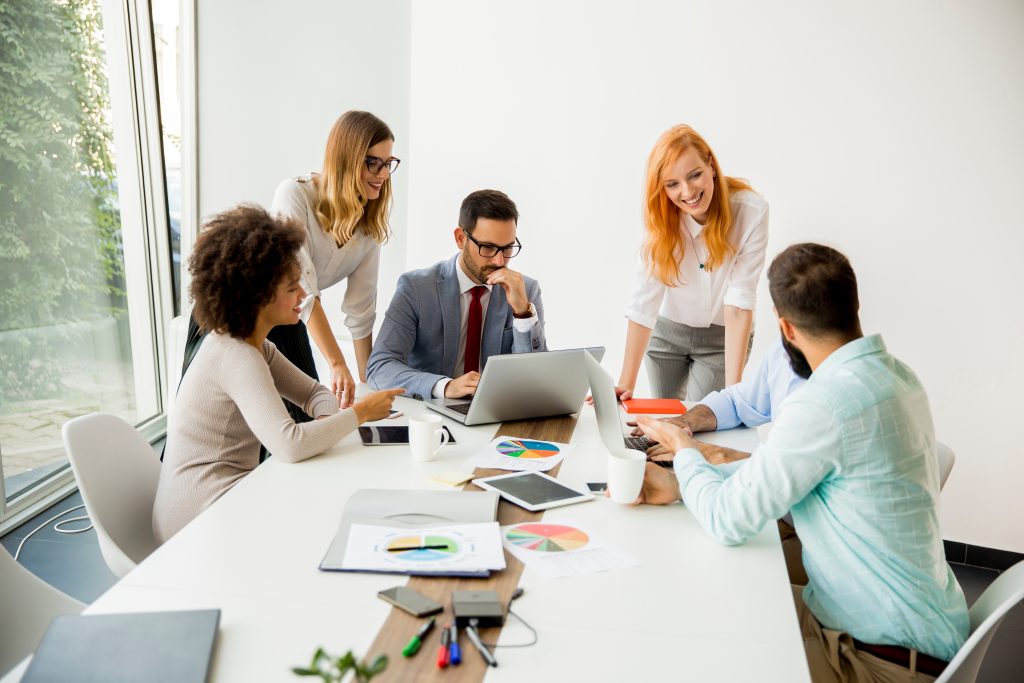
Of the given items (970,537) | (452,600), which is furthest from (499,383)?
(970,537)

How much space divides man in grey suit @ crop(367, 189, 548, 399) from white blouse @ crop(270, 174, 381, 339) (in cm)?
33

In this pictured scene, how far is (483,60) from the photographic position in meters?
3.92

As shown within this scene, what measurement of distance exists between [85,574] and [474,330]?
1579mm

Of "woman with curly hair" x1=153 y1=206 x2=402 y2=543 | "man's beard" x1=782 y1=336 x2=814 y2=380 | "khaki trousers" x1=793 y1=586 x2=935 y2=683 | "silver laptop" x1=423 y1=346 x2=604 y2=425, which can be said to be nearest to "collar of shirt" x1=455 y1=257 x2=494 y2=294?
"silver laptop" x1=423 y1=346 x2=604 y2=425

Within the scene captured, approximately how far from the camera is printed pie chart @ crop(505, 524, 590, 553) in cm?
144

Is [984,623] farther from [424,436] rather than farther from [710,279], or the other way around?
[710,279]

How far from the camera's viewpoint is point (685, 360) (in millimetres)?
3201

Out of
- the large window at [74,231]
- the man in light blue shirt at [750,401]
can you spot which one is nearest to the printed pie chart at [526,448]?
the man in light blue shirt at [750,401]

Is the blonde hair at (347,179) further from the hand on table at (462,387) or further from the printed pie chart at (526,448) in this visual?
the printed pie chart at (526,448)

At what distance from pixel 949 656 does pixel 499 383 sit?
1.13 meters

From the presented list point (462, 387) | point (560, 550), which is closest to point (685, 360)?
point (462, 387)

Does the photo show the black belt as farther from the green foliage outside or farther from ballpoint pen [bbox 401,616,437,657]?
the green foliage outside

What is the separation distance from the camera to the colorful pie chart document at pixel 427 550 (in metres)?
1.32

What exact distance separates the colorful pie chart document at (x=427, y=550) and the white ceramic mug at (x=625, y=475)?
276mm
